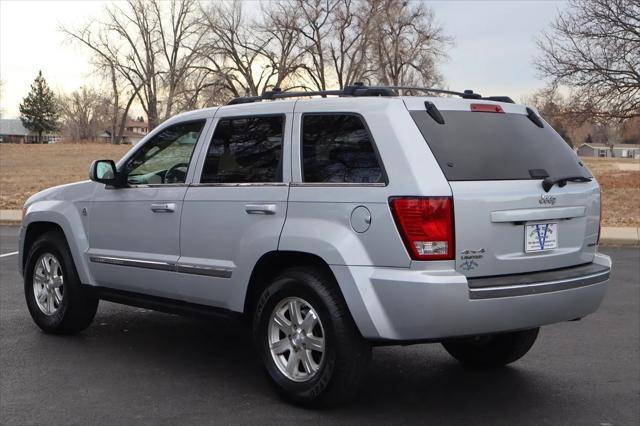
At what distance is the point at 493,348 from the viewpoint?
18.5 ft

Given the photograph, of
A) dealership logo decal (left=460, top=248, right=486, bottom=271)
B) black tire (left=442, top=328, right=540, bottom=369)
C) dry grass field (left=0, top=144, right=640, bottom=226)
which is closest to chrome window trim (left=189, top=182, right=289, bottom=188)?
dealership logo decal (left=460, top=248, right=486, bottom=271)

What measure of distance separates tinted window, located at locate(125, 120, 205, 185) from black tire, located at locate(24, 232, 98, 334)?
0.96m

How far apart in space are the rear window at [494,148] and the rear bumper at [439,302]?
62cm

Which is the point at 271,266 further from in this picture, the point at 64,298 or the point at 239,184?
the point at 64,298

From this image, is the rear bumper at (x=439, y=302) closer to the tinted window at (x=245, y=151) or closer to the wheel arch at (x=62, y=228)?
the tinted window at (x=245, y=151)

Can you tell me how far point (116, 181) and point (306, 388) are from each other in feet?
7.95

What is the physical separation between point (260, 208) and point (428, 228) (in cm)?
118

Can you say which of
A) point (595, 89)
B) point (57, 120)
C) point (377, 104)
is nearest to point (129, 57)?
point (595, 89)

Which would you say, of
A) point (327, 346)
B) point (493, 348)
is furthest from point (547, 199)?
point (327, 346)

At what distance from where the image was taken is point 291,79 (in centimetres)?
5362

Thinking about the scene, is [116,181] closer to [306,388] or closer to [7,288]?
[306,388]

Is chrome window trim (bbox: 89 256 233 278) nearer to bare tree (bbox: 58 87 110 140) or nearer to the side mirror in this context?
the side mirror

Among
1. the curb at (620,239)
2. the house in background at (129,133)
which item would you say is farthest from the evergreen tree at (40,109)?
the curb at (620,239)

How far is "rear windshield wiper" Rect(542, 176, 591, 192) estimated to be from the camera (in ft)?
15.4
